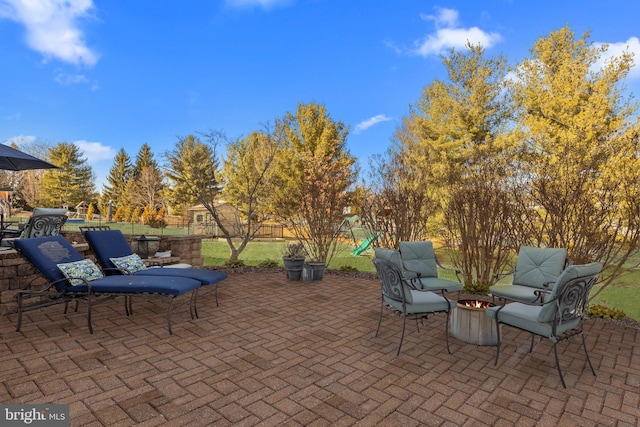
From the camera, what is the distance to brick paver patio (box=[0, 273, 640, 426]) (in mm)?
2211

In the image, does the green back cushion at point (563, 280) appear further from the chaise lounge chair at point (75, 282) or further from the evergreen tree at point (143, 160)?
the evergreen tree at point (143, 160)

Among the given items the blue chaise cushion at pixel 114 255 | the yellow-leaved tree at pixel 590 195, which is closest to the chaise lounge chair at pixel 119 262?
the blue chaise cushion at pixel 114 255

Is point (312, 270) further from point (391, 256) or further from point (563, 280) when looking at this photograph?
point (563, 280)

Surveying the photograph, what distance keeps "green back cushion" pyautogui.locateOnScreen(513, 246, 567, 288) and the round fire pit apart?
4.17ft

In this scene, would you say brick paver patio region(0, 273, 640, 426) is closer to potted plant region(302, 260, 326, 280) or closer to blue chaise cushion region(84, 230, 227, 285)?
blue chaise cushion region(84, 230, 227, 285)

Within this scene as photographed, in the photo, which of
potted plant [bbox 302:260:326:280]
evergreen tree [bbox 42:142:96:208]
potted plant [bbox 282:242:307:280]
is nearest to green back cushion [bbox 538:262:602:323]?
potted plant [bbox 302:260:326:280]

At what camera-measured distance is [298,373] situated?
109 inches

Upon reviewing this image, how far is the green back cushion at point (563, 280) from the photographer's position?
2623 mm

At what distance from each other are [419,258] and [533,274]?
1403mm

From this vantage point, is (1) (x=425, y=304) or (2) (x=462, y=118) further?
(2) (x=462, y=118)

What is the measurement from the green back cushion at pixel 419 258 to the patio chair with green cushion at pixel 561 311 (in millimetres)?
1782

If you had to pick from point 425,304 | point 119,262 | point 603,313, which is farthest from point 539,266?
point 119,262

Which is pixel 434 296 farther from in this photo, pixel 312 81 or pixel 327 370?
pixel 312 81

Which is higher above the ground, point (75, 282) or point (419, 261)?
point (419, 261)
